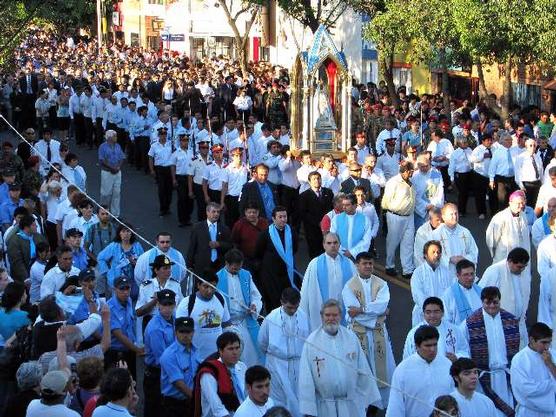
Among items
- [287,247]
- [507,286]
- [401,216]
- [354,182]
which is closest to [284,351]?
[507,286]

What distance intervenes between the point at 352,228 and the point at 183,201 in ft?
20.2

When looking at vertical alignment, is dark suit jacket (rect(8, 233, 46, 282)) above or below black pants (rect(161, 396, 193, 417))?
above

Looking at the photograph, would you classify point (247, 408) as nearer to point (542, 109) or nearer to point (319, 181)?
point (319, 181)

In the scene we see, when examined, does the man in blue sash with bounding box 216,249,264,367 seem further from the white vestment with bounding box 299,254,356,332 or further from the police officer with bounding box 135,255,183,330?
the white vestment with bounding box 299,254,356,332

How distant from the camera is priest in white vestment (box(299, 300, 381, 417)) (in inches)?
392

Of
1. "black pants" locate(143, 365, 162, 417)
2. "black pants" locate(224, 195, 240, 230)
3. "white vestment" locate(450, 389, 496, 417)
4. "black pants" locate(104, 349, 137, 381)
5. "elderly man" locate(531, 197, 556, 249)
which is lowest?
"black pants" locate(143, 365, 162, 417)

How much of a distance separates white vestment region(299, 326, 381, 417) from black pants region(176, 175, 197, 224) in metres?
10.3

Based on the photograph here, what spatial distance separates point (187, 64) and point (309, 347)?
3313cm

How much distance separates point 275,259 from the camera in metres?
13.7

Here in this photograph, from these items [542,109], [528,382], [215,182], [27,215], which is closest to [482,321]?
[528,382]

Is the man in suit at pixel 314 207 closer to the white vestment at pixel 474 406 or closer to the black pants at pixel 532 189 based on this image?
the black pants at pixel 532 189

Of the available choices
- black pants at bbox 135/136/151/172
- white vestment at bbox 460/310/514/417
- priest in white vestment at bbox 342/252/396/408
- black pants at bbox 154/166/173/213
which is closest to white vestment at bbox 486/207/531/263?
priest in white vestment at bbox 342/252/396/408

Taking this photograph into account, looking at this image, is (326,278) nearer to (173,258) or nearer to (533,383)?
(173,258)

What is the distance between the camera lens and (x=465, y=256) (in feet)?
44.5
